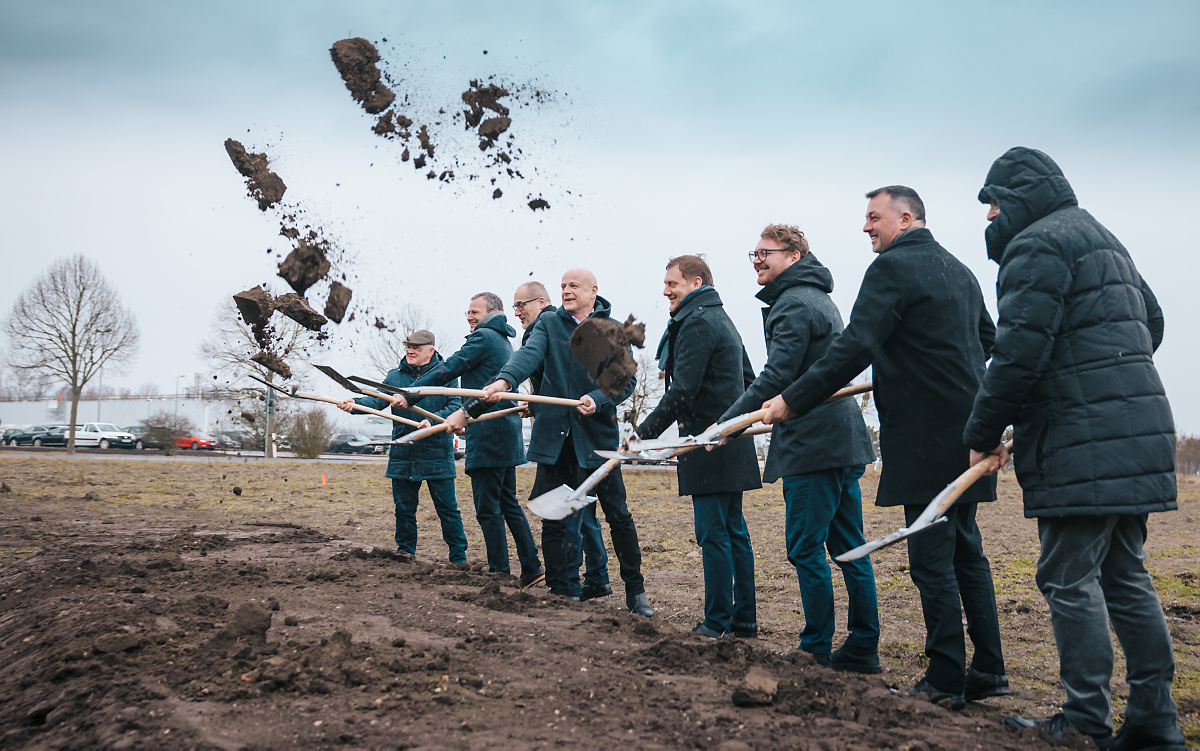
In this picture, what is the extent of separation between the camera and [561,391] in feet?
19.1

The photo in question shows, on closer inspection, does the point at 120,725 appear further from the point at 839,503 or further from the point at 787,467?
the point at 839,503

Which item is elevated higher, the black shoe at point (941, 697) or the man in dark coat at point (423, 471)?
the man in dark coat at point (423, 471)

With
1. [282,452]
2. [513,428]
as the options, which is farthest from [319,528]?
[282,452]

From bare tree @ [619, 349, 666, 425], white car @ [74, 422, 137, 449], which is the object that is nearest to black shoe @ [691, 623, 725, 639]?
bare tree @ [619, 349, 666, 425]

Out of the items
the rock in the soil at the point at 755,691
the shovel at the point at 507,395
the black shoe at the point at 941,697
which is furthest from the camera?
Result: the shovel at the point at 507,395

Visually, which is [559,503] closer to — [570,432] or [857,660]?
[570,432]

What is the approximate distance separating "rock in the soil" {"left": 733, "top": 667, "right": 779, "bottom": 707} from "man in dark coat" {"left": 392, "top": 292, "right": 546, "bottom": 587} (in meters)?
3.21

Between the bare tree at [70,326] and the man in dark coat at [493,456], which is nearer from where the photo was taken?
the man in dark coat at [493,456]

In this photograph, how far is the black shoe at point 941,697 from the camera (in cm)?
330

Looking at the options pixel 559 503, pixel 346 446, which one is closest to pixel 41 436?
pixel 346 446

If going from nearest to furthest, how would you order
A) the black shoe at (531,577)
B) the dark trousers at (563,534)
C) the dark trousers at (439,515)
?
1. the dark trousers at (563,534)
2. the black shoe at (531,577)
3. the dark trousers at (439,515)

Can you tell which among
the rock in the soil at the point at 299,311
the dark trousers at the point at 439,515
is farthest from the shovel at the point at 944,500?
the rock in the soil at the point at 299,311

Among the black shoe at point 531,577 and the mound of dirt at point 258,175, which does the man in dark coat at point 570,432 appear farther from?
the mound of dirt at point 258,175

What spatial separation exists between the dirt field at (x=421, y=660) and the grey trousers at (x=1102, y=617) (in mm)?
325
